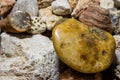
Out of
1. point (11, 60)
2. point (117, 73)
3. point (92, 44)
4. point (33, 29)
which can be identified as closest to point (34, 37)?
point (33, 29)

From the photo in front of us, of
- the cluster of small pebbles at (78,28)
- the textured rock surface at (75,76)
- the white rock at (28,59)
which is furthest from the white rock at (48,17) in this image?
the textured rock surface at (75,76)

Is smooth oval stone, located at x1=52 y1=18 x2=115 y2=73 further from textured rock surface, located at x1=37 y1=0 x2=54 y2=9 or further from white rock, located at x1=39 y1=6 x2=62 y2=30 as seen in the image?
textured rock surface, located at x1=37 y1=0 x2=54 y2=9

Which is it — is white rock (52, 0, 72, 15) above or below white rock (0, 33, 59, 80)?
above

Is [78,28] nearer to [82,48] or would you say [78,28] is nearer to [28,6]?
[82,48]

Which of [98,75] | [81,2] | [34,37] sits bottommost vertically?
[98,75]

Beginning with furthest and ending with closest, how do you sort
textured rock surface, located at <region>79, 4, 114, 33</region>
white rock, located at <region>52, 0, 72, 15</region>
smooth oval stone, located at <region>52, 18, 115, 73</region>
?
white rock, located at <region>52, 0, 72, 15</region>, textured rock surface, located at <region>79, 4, 114, 33</region>, smooth oval stone, located at <region>52, 18, 115, 73</region>

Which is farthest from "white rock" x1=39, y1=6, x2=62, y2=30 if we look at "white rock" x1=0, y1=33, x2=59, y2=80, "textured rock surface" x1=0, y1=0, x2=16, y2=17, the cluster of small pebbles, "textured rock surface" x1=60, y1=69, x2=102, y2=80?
"textured rock surface" x1=60, y1=69, x2=102, y2=80

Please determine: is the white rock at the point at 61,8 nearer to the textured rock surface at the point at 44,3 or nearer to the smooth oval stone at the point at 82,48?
the textured rock surface at the point at 44,3

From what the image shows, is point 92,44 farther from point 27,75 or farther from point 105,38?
point 27,75
